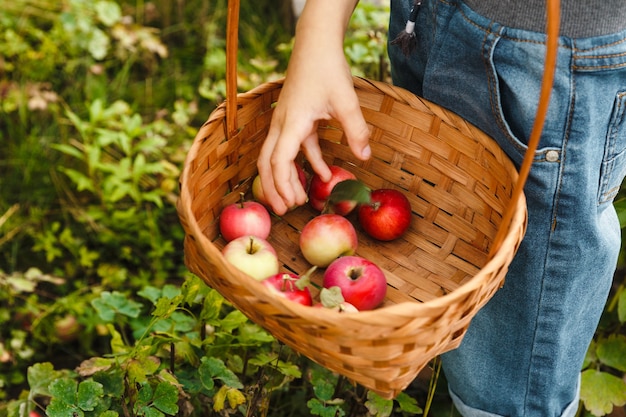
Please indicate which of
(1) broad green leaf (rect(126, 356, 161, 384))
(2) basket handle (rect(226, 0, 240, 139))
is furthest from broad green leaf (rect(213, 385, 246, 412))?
(2) basket handle (rect(226, 0, 240, 139))

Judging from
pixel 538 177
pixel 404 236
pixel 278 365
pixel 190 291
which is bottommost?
pixel 278 365

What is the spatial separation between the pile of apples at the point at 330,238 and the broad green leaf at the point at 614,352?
0.70 metres

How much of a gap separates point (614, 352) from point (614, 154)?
0.74 m

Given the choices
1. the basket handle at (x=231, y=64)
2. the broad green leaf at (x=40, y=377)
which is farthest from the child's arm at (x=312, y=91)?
the broad green leaf at (x=40, y=377)

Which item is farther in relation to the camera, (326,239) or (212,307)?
(212,307)

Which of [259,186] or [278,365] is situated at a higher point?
[259,186]

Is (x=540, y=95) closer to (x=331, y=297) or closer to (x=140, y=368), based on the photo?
(x=331, y=297)

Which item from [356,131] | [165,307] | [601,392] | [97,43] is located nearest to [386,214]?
[356,131]

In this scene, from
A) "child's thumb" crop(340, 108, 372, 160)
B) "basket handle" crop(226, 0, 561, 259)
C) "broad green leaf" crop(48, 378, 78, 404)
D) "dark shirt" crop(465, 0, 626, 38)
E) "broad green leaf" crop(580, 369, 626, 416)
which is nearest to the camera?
"basket handle" crop(226, 0, 561, 259)

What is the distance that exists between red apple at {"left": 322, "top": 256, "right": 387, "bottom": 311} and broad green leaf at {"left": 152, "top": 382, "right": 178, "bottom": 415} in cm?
35

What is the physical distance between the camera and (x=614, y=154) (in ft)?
3.61

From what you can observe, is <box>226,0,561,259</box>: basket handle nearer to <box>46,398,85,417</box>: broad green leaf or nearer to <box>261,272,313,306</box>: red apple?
<box>261,272,313,306</box>: red apple

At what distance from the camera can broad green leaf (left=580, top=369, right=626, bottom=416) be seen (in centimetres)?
154

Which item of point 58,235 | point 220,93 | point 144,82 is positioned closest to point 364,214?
point 220,93
